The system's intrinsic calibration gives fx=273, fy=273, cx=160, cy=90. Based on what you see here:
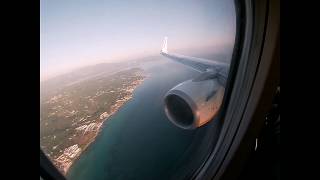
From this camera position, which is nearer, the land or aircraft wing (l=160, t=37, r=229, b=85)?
the land

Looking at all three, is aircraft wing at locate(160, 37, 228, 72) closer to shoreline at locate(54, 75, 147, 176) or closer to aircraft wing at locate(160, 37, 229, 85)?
aircraft wing at locate(160, 37, 229, 85)

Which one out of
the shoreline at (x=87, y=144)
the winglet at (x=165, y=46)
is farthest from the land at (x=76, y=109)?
the winglet at (x=165, y=46)

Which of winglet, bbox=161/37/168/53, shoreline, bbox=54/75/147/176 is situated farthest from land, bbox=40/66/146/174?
winglet, bbox=161/37/168/53

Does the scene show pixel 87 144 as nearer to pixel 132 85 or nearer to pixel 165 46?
pixel 132 85

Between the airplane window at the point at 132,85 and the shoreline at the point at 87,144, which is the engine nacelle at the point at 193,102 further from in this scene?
the shoreline at the point at 87,144

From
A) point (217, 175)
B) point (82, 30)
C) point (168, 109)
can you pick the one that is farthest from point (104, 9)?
point (217, 175)

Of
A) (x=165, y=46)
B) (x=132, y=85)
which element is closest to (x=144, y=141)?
(x=132, y=85)

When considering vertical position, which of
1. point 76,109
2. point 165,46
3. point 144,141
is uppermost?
point 165,46
